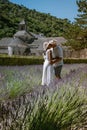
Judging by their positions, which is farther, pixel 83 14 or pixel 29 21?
pixel 29 21

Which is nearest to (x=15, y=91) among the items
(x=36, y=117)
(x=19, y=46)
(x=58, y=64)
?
(x=58, y=64)

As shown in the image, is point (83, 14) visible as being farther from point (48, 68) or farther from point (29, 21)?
point (29, 21)

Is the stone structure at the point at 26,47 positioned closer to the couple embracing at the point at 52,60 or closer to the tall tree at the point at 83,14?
the tall tree at the point at 83,14

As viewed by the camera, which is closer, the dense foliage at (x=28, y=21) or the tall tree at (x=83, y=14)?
the tall tree at (x=83, y=14)

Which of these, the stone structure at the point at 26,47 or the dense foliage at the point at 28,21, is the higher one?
the dense foliage at the point at 28,21

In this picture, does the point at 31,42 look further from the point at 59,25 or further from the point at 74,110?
the point at 74,110

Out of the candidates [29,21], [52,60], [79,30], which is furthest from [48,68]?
[29,21]

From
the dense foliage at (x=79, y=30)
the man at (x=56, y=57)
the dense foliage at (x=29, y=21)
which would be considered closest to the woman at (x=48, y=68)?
the man at (x=56, y=57)

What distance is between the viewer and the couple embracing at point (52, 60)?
12404mm

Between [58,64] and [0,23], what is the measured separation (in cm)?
12715

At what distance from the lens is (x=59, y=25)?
177m

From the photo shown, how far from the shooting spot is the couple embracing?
40.7 feet

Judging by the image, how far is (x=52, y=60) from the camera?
41.5 ft

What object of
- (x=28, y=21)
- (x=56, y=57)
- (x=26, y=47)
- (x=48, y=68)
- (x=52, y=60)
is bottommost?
(x=26, y=47)
